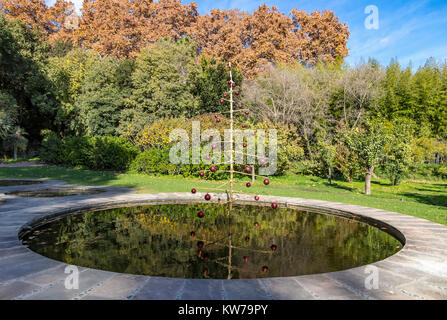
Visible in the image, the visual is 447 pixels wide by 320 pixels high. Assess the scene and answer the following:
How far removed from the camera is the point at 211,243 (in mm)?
4309

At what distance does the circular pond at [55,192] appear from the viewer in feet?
26.7

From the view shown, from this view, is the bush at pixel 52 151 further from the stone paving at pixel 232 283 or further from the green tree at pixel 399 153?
the green tree at pixel 399 153

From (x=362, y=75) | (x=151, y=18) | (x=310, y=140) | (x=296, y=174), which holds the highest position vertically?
(x=151, y=18)

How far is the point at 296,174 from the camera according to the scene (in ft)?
55.5

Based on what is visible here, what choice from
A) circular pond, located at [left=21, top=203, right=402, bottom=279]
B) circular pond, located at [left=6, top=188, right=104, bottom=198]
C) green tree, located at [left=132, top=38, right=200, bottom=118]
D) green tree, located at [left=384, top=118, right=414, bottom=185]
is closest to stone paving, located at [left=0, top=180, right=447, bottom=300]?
circular pond, located at [left=21, top=203, right=402, bottom=279]

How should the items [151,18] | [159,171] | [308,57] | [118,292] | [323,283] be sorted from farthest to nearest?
[151,18], [308,57], [159,171], [323,283], [118,292]

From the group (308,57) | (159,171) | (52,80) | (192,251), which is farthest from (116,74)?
(192,251)

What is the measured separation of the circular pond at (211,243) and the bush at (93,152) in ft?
32.8

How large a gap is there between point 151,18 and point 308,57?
14.6 m

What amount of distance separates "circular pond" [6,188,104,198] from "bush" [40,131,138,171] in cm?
653

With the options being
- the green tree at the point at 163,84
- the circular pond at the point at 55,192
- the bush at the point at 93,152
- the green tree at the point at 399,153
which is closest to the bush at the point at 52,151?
the bush at the point at 93,152

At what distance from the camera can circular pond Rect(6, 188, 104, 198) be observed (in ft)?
26.7

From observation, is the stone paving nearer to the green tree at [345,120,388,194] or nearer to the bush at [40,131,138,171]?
the green tree at [345,120,388,194]
